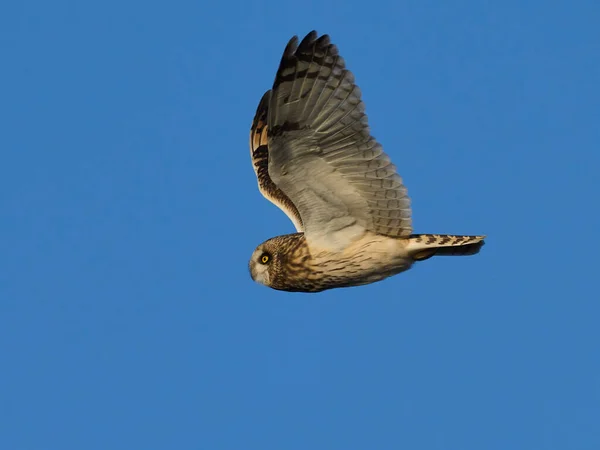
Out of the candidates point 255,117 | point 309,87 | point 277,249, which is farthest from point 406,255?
point 255,117

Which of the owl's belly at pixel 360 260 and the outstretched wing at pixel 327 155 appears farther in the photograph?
the owl's belly at pixel 360 260

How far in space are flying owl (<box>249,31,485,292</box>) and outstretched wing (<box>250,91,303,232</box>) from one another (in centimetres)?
86

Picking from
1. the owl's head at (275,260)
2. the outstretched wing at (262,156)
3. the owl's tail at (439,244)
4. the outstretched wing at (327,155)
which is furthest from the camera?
the outstretched wing at (262,156)

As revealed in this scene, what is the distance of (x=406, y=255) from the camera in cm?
690

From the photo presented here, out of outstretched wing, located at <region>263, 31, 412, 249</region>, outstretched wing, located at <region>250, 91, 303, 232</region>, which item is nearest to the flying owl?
outstretched wing, located at <region>263, 31, 412, 249</region>

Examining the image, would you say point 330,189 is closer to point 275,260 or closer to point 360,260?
point 360,260

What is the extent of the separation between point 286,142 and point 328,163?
1.16ft

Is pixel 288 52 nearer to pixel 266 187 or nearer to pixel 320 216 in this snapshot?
pixel 320 216

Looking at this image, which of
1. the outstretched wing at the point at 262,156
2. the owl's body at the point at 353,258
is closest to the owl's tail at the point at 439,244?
the owl's body at the point at 353,258

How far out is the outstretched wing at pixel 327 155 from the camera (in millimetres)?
6074

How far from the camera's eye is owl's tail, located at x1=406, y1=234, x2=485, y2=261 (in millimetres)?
6840

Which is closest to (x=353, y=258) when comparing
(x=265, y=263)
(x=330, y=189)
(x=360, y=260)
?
(x=360, y=260)

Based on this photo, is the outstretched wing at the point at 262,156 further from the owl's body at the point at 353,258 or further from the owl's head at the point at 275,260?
the owl's body at the point at 353,258

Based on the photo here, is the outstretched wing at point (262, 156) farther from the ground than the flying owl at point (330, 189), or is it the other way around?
the outstretched wing at point (262, 156)
